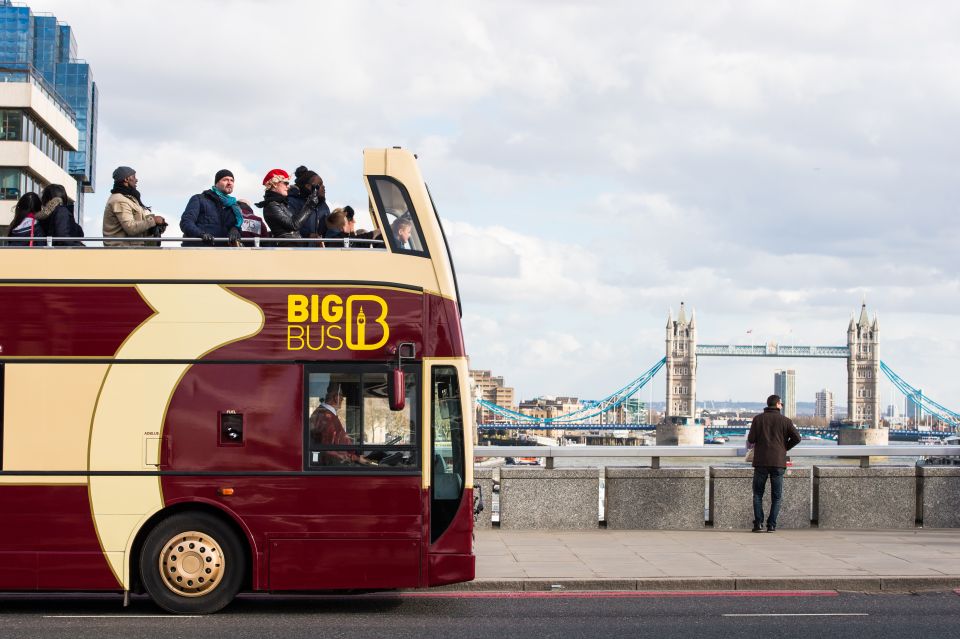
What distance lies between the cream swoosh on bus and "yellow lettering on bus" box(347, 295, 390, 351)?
0.68 meters

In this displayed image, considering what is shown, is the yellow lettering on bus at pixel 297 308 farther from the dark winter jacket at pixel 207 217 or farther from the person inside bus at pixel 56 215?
the person inside bus at pixel 56 215

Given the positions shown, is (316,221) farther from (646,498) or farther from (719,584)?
(646,498)

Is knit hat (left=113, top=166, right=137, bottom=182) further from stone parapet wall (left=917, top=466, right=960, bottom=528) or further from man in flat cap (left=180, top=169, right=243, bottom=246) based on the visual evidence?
stone parapet wall (left=917, top=466, right=960, bottom=528)

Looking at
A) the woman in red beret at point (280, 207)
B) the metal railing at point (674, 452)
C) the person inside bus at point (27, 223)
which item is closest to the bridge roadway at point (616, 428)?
the metal railing at point (674, 452)

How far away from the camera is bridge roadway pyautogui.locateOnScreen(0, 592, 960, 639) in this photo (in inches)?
362

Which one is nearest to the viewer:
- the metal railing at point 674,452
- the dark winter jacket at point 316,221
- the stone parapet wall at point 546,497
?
the dark winter jacket at point 316,221

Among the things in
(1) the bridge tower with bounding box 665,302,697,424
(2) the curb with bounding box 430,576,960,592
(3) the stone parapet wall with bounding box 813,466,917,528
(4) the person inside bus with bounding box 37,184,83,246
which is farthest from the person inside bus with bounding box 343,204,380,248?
(1) the bridge tower with bounding box 665,302,697,424

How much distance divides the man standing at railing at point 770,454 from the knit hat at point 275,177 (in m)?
6.56

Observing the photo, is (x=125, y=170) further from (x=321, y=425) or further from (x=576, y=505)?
(x=576, y=505)

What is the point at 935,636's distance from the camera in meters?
9.12

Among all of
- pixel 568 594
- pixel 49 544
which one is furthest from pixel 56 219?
pixel 568 594

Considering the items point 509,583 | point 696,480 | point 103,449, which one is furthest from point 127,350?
point 696,480

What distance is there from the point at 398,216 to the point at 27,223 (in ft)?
10.3

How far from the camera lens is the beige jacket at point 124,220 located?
10354 mm
